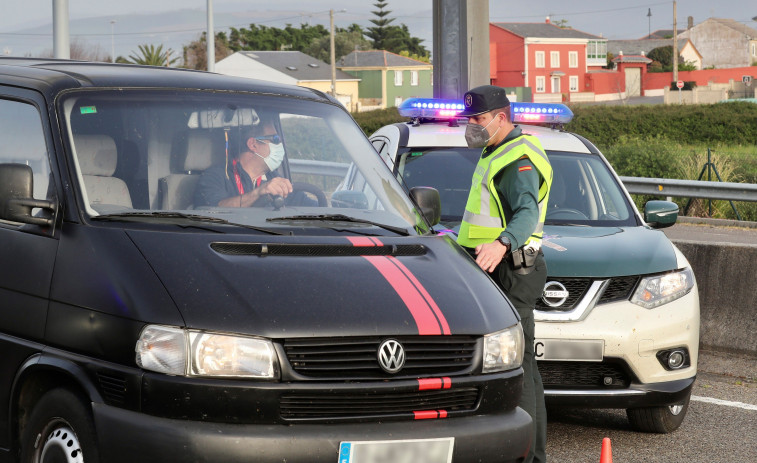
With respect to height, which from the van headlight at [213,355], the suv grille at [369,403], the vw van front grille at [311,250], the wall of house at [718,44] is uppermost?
the wall of house at [718,44]

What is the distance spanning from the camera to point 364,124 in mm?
62125

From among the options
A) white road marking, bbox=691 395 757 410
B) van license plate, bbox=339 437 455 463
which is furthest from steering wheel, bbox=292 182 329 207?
white road marking, bbox=691 395 757 410

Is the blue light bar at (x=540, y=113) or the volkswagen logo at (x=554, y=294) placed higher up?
the blue light bar at (x=540, y=113)

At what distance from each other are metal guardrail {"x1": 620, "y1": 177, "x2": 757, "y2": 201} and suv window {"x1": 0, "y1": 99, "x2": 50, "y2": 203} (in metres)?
15.2

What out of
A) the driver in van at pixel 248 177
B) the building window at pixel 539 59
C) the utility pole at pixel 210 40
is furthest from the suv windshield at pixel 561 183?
the building window at pixel 539 59

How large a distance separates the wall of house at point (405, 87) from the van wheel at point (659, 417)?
383ft

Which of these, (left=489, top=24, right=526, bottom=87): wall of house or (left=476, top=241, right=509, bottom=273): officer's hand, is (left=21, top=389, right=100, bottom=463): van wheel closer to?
(left=476, top=241, right=509, bottom=273): officer's hand

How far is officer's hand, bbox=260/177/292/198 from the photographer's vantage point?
513cm

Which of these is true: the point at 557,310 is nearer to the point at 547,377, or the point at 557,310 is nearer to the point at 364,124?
the point at 547,377

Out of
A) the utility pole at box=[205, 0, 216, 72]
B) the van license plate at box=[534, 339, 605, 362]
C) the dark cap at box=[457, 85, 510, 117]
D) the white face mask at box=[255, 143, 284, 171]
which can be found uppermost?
the utility pole at box=[205, 0, 216, 72]

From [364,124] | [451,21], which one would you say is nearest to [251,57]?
[364,124]

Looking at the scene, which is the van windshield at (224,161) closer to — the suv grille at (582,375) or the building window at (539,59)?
the suv grille at (582,375)

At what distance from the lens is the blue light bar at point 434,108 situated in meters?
8.68

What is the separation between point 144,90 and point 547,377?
2915 millimetres
